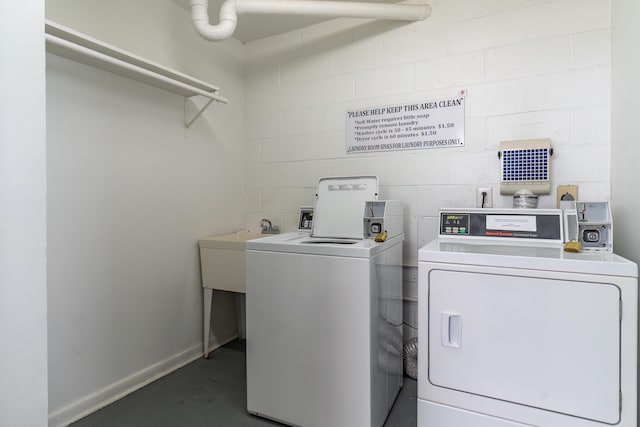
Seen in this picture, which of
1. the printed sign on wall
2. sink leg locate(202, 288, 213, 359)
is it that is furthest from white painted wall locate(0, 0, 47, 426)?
the printed sign on wall

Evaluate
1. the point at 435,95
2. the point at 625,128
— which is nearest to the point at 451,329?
the point at 625,128

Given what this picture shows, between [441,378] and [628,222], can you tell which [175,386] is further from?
[628,222]

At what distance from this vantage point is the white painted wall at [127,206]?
1.74m

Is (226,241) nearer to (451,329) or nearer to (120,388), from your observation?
(120,388)

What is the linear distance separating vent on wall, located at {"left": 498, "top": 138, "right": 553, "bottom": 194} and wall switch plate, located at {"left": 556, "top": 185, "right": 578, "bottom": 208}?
0.06 meters

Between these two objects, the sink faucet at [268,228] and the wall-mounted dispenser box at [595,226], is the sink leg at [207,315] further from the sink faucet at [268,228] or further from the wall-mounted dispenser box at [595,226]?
the wall-mounted dispenser box at [595,226]

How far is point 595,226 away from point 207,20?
2325 millimetres

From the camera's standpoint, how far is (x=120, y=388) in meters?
2.02

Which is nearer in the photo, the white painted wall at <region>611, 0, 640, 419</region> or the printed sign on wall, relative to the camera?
the white painted wall at <region>611, 0, 640, 419</region>

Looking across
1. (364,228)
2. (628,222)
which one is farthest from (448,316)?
(628,222)

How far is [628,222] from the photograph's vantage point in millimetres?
1557

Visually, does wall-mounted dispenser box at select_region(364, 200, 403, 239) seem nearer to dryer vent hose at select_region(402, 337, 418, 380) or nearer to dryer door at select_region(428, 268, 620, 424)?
dryer door at select_region(428, 268, 620, 424)

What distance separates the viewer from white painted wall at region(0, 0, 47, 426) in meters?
0.63

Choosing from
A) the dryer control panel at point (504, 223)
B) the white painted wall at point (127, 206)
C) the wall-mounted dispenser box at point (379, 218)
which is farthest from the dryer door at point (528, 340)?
the white painted wall at point (127, 206)
